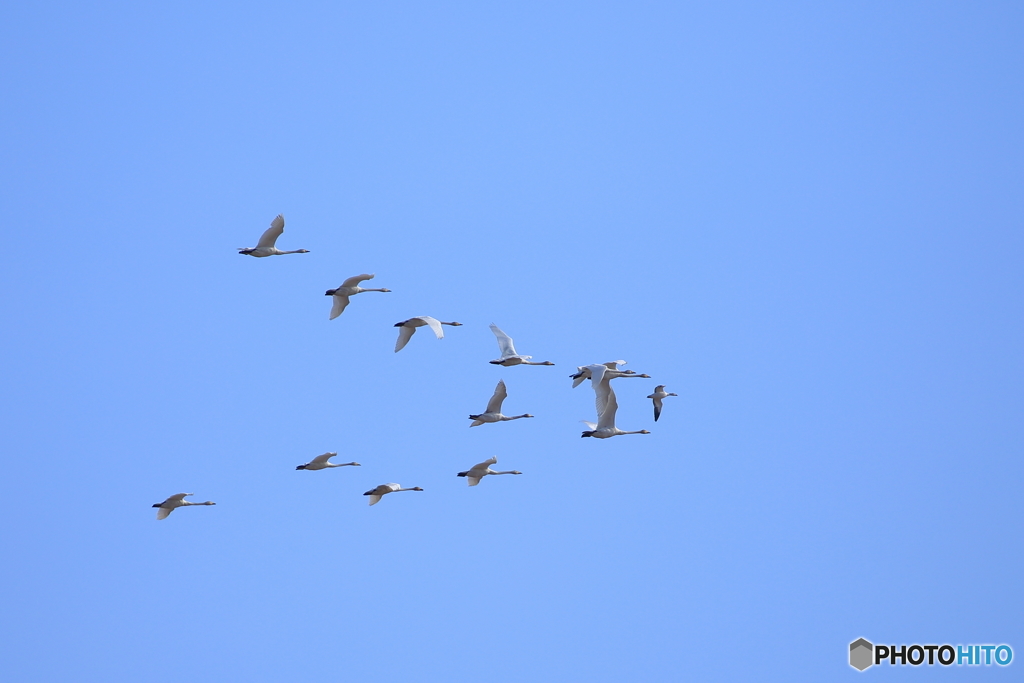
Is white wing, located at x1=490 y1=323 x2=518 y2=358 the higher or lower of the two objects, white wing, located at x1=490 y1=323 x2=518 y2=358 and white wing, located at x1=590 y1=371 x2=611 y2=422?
the higher

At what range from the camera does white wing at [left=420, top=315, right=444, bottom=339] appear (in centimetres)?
3956

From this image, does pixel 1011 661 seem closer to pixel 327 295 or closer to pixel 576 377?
pixel 576 377

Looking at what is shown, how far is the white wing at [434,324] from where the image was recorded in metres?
39.6

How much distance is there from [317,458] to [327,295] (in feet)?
19.7

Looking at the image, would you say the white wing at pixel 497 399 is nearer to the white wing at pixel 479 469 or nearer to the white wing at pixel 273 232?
the white wing at pixel 479 469

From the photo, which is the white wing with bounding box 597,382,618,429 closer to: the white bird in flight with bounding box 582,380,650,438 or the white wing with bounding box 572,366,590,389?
the white bird in flight with bounding box 582,380,650,438

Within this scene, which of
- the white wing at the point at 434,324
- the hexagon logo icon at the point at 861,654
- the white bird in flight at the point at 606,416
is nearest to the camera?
the white wing at the point at 434,324

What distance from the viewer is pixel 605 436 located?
4688 cm

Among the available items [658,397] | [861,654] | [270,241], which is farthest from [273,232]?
[861,654]

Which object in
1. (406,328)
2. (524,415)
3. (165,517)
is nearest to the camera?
(406,328)

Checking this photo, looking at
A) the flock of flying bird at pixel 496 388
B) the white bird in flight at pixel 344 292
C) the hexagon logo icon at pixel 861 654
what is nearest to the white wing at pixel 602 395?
the flock of flying bird at pixel 496 388

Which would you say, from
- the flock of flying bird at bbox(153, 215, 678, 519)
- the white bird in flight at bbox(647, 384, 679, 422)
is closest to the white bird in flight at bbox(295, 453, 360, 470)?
the flock of flying bird at bbox(153, 215, 678, 519)

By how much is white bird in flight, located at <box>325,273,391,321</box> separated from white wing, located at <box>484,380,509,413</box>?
5.87 m

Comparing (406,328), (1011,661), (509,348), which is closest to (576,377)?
(509,348)
